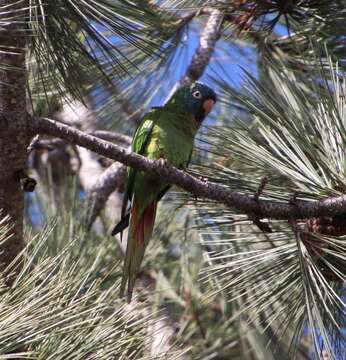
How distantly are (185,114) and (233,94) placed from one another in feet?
1.59

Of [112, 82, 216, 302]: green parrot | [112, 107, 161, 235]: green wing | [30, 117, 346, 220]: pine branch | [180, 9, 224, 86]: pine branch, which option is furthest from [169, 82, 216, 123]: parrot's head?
[30, 117, 346, 220]: pine branch

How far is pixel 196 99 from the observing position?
2.20 metres

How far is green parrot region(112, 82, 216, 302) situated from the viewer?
196cm

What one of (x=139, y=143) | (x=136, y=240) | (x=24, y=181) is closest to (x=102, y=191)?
(x=139, y=143)

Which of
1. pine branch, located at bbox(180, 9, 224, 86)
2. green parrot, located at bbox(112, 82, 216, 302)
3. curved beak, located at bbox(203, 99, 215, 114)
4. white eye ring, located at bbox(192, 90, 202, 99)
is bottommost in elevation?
green parrot, located at bbox(112, 82, 216, 302)

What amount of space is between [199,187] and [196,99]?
0.76 metres

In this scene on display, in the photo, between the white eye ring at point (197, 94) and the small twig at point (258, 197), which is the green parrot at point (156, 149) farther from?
the small twig at point (258, 197)

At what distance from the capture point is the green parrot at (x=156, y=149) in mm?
1962

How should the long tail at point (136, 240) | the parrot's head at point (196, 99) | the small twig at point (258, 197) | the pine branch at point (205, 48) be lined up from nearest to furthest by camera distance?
the small twig at point (258, 197), the long tail at point (136, 240), the parrot's head at point (196, 99), the pine branch at point (205, 48)

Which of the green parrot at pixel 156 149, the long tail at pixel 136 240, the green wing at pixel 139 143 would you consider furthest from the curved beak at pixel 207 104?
the long tail at pixel 136 240

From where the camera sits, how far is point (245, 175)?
165 centimetres

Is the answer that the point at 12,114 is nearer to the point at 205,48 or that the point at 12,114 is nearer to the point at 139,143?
the point at 139,143

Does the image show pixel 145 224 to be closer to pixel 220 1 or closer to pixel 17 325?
pixel 220 1

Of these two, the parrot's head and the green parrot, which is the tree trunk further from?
the parrot's head
